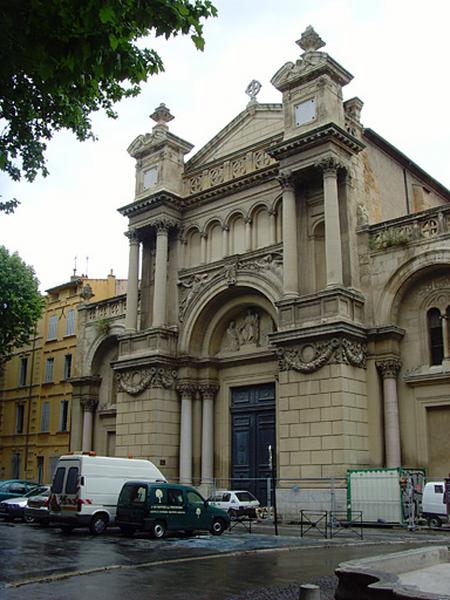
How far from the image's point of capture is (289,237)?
27078 mm

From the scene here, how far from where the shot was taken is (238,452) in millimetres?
29703

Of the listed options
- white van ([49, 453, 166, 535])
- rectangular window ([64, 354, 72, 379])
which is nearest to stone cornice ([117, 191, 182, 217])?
rectangular window ([64, 354, 72, 379])

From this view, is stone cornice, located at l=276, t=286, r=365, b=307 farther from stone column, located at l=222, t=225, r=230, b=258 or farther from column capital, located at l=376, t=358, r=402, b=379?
stone column, located at l=222, t=225, r=230, b=258

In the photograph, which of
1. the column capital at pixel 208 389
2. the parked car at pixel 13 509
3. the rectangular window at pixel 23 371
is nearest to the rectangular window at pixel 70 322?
the rectangular window at pixel 23 371

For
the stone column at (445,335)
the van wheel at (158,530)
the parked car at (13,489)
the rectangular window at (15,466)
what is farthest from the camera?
the rectangular window at (15,466)

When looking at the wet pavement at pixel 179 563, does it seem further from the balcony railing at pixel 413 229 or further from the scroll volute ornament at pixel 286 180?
the scroll volute ornament at pixel 286 180

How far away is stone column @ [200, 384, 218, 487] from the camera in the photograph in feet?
97.7

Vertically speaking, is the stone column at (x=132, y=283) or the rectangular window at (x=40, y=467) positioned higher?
the stone column at (x=132, y=283)

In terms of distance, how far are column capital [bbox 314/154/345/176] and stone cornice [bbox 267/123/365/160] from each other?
0.70 m

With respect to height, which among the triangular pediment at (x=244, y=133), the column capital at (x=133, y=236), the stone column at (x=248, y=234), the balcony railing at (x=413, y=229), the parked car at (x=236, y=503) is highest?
the triangular pediment at (x=244, y=133)

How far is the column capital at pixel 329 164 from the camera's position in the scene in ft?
86.4

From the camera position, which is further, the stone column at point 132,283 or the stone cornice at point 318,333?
the stone column at point 132,283

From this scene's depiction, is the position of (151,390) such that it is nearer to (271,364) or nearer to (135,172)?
(271,364)

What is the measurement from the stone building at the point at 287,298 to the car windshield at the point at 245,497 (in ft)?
5.17
